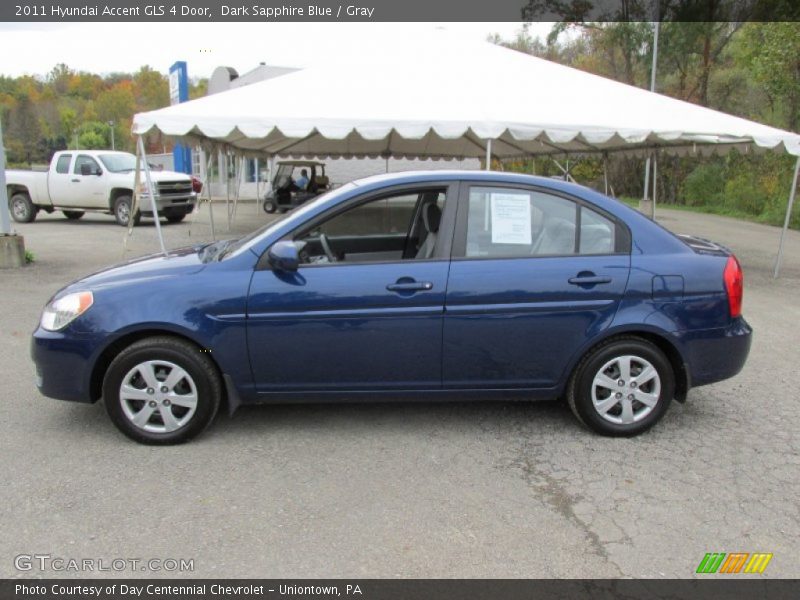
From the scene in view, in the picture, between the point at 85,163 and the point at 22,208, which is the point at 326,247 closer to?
the point at 85,163

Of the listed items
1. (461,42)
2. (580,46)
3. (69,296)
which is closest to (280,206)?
(461,42)

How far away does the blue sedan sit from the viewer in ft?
12.5

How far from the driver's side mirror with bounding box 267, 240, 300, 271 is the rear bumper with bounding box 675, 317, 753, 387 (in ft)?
7.83

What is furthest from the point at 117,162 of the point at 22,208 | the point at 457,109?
the point at 457,109

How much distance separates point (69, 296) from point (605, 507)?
130 inches

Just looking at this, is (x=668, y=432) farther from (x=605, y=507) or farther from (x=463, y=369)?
(x=463, y=369)

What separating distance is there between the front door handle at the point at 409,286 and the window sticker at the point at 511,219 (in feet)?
1.77

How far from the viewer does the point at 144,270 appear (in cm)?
404

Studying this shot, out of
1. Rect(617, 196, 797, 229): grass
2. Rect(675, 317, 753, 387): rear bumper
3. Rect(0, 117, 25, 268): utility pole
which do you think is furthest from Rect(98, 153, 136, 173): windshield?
Rect(675, 317, 753, 387): rear bumper

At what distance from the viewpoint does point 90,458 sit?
376cm

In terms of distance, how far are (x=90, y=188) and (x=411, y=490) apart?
1624 cm

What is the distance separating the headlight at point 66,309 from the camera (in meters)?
3.82

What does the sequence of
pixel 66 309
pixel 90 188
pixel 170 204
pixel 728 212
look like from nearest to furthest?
pixel 66 309, pixel 90 188, pixel 170 204, pixel 728 212

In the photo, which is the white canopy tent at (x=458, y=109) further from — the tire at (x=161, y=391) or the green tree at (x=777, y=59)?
the green tree at (x=777, y=59)
